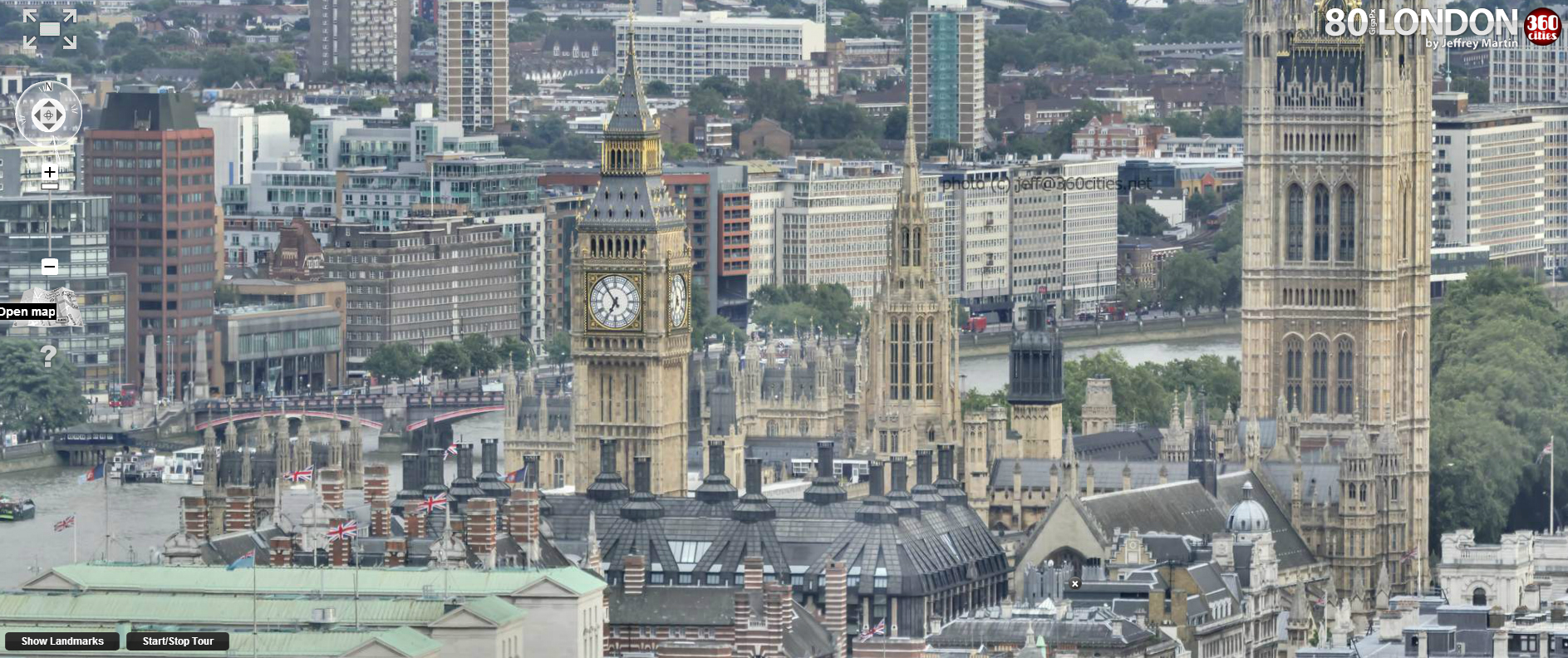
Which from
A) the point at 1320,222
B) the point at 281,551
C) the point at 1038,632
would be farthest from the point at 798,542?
the point at 1320,222

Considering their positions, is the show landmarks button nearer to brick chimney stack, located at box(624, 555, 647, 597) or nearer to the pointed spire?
brick chimney stack, located at box(624, 555, 647, 597)

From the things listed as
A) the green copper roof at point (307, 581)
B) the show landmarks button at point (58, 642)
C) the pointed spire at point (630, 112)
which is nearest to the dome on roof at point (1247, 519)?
the pointed spire at point (630, 112)

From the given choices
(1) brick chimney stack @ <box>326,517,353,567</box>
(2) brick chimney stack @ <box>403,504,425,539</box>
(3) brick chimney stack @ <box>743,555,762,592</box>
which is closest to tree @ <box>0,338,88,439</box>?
(2) brick chimney stack @ <box>403,504,425,539</box>

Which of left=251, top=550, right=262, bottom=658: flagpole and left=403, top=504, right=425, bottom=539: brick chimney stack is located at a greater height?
left=403, top=504, right=425, bottom=539: brick chimney stack

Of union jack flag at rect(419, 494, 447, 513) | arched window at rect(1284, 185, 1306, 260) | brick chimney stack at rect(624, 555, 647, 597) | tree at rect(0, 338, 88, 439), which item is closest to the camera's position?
brick chimney stack at rect(624, 555, 647, 597)

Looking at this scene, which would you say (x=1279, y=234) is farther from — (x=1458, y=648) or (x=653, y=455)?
(x=1458, y=648)

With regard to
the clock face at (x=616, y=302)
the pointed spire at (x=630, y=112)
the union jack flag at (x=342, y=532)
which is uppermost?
the pointed spire at (x=630, y=112)

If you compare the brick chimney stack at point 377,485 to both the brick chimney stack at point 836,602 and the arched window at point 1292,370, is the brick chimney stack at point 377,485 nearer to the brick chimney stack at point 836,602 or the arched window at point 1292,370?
the brick chimney stack at point 836,602

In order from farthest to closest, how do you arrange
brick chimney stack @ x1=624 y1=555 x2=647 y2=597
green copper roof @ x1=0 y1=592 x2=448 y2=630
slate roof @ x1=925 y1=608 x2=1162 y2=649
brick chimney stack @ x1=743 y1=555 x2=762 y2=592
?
brick chimney stack @ x1=624 y1=555 x2=647 y2=597, slate roof @ x1=925 y1=608 x2=1162 y2=649, brick chimney stack @ x1=743 y1=555 x2=762 y2=592, green copper roof @ x1=0 y1=592 x2=448 y2=630
